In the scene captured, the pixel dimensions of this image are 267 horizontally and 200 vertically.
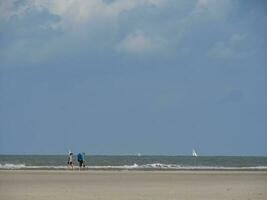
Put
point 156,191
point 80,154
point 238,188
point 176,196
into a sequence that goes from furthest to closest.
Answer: point 80,154, point 238,188, point 156,191, point 176,196

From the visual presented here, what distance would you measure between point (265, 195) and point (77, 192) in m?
6.76

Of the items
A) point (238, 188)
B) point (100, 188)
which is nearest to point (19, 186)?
point (100, 188)

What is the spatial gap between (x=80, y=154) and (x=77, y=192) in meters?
21.9

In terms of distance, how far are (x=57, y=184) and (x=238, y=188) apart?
25.3 ft

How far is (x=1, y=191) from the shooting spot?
24000mm

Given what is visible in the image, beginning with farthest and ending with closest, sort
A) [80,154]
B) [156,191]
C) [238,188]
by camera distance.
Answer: [80,154] → [238,188] → [156,191]

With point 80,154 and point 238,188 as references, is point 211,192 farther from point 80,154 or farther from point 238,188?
point 80,154

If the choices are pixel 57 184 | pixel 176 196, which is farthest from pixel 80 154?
pixel 176 196

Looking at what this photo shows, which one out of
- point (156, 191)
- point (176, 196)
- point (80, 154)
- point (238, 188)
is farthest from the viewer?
point (80, 154)

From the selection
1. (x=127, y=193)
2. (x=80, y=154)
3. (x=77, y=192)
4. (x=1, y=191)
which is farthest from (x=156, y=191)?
(x=80, y=154)

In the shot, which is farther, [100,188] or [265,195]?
[100,188]

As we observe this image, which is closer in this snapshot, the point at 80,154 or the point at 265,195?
the point at 265,195

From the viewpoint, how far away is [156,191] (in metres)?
23.5

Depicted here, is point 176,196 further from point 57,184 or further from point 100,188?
point 57,184
